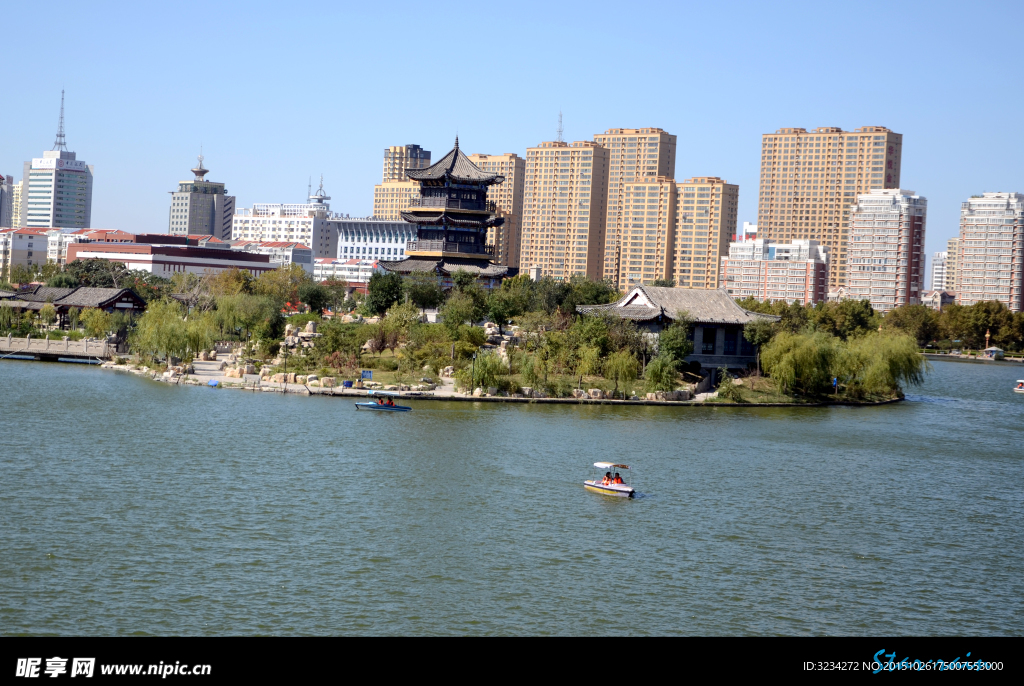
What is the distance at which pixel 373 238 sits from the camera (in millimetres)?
177625

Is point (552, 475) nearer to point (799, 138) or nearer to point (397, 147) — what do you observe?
point (799, 138)

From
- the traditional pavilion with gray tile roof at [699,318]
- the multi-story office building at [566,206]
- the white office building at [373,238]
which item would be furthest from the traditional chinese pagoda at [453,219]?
the white office building at [373,238]

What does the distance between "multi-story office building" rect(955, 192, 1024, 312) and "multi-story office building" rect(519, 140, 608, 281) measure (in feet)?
181

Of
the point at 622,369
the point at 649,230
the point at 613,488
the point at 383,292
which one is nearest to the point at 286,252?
the point at 649,230

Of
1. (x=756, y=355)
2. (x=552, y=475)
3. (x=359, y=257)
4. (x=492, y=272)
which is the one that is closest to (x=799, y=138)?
(x=359, y=257)

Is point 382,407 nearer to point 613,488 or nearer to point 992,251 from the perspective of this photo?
point 613,488

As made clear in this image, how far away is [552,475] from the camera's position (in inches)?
1112

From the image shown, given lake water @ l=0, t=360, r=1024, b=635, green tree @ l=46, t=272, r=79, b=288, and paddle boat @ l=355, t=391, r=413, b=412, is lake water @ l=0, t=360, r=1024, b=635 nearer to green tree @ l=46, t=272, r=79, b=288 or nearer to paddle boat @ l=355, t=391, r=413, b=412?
paddle boat @ l=355, t=391, r=413, b=412

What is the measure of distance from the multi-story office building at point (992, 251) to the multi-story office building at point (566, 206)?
55.1 meters

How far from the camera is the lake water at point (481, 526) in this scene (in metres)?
16.6

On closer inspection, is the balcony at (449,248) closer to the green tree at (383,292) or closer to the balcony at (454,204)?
the balcony at (454,204)

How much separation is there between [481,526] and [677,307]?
3131 cm

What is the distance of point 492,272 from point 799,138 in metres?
104

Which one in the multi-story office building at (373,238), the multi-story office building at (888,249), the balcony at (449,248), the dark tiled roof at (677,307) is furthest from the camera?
the multi-story office building at (373,238)
